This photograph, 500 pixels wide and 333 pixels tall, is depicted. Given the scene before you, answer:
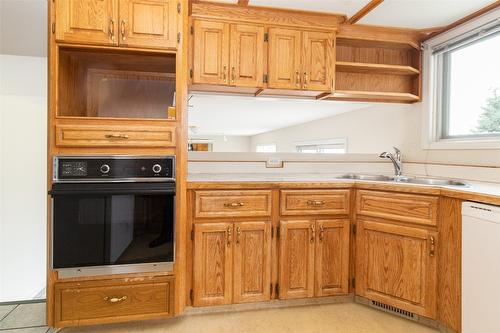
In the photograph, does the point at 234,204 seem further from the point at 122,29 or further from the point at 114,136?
the point at 122,29

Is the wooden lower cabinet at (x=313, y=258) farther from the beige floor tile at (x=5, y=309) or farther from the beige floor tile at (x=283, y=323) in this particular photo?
the beige floor tile at (x=5, y=309)

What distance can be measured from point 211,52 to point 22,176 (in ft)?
9.42

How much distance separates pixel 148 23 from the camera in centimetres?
180

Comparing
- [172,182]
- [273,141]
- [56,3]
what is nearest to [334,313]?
[172,182]

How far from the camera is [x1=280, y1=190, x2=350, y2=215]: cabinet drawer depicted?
6.77 ft

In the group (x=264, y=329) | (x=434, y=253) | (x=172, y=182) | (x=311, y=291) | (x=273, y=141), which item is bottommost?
(x=264, y=329)

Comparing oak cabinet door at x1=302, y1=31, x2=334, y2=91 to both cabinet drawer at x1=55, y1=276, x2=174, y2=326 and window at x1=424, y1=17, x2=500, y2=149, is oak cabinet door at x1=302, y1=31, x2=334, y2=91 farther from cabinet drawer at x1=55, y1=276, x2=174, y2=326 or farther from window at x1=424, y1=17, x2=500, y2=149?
cabinet drawer at x1=55, y1=276, x2=174, y2=326

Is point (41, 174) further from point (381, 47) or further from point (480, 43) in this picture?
point (480, 43)

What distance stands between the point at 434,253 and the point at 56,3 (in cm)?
256

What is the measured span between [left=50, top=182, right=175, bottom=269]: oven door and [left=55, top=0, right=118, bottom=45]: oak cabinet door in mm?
812

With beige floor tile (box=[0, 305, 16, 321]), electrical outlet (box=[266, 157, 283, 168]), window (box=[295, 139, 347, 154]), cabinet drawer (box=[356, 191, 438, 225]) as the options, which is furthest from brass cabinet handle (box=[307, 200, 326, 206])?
beige floor tile (box=[0, 305, 16, 321])

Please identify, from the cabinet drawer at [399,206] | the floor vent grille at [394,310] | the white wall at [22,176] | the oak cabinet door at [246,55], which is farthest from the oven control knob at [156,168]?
the white wall at [22,176]

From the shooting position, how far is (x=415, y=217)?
1.90 metres

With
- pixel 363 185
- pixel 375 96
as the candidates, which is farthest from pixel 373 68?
pixel 363 185
